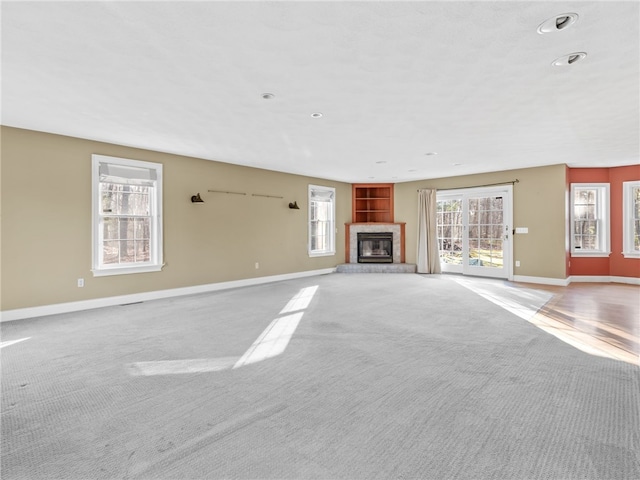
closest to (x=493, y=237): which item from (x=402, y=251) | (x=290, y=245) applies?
(x=402, y=251)

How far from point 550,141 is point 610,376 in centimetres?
382

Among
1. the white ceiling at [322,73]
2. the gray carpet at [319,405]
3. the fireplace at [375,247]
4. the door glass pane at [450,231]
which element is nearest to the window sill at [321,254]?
the fireplace at [375,247]

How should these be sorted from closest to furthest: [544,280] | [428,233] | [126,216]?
[126,216], [544,280], [428,233]

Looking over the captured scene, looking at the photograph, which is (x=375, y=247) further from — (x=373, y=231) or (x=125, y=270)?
(x=125, y=270)

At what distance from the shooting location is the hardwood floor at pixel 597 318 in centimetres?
336

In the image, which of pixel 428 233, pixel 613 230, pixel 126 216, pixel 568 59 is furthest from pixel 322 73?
pixel 613 230

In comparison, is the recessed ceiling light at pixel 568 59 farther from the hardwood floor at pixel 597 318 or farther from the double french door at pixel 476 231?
the double french door at pixel 476 231

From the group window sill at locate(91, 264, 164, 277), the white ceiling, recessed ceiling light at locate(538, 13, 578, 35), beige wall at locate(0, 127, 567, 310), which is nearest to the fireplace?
beige wall at locate(0, 127, 567, 310)

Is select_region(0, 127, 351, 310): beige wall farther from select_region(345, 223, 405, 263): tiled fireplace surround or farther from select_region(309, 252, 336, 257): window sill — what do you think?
select_region(345, 223, 405, 263): tiled fireplace surround

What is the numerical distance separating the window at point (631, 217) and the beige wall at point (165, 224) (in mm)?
6491

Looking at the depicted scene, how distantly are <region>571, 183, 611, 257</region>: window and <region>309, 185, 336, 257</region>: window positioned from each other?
18.0ft

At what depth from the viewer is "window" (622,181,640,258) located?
7148 millimetres

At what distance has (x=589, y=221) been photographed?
24.8ft

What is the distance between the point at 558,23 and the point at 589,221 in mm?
6975
